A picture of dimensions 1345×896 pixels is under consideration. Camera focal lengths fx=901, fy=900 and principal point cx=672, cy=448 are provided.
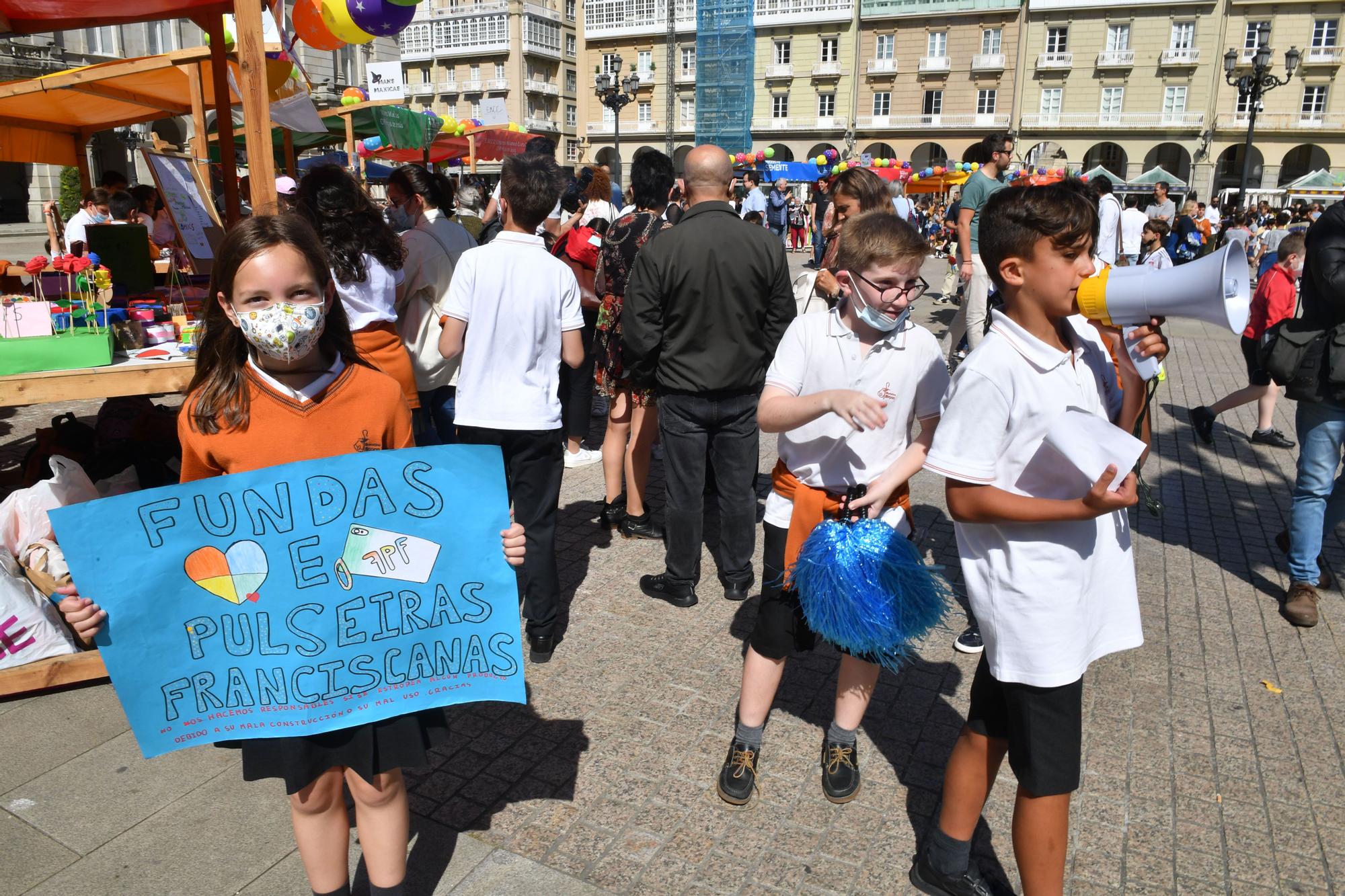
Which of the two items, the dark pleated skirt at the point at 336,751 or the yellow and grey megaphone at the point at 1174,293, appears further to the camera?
the dark pleated skirt at the point at 336,751

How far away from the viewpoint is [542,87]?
67.7m

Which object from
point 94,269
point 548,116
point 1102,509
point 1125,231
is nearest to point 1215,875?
point 1102,509

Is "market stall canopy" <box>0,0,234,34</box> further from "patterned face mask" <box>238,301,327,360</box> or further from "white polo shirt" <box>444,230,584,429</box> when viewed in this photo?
"patterned face mask" <box>238,301,327,360</box>

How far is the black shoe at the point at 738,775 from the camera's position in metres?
2.88

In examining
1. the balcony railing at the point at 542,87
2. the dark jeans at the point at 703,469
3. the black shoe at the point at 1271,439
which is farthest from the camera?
the balcony railing at the point at 542,87

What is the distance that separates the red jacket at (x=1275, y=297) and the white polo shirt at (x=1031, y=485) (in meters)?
5.59

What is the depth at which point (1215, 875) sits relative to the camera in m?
2.62

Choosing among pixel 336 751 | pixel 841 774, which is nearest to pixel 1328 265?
pixel 841 774

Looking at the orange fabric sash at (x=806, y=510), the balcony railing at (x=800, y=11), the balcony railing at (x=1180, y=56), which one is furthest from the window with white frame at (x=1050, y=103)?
the orange fabric sash at (x=806, y=510)

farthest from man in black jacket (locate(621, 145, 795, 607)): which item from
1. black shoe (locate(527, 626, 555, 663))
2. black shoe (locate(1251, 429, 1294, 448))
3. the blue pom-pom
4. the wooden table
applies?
black shoe (locate(1251, 429, 1294, 448))

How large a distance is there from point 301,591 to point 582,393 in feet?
14.4

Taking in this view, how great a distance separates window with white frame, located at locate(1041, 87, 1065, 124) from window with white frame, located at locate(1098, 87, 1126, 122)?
2.15m

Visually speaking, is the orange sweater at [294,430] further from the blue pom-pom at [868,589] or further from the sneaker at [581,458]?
the sneaker at [581,458]

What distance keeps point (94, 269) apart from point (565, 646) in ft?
8.60
